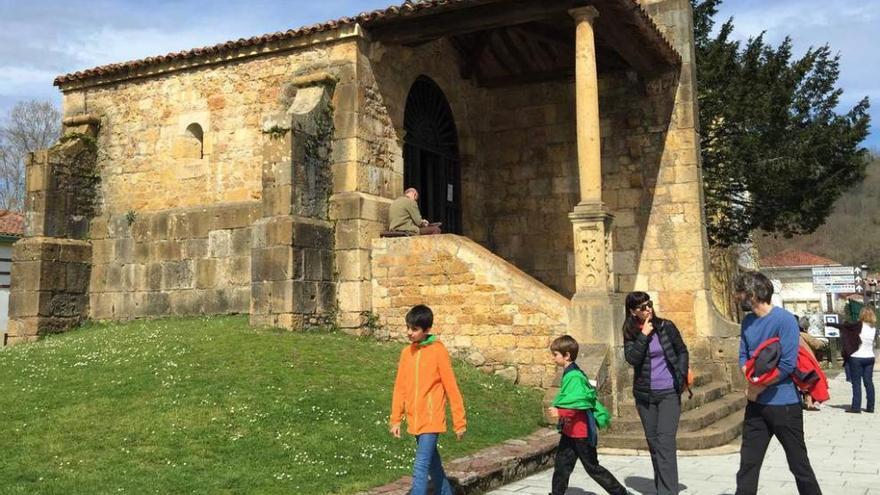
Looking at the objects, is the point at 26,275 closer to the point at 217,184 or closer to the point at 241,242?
the point at 217,184

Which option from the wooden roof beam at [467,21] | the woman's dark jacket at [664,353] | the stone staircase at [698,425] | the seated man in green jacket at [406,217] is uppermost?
the wooden roof beam at [467,21]

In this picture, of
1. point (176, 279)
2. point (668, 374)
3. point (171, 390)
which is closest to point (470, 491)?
point (668, 374)

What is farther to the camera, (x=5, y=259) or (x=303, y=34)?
(x=5, y=259)

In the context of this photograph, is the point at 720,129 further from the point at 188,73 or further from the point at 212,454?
the point at 212,454

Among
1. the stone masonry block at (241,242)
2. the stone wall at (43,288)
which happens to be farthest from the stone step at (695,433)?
the stone wall at (43,288)

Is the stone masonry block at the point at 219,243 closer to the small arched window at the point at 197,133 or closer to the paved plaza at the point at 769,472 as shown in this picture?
the small arched window at the point at 197,133

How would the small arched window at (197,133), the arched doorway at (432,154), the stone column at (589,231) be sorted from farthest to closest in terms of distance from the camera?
the arched doorway at (432,154) < the small arched window at (197,133) < the stone column at (589,231)

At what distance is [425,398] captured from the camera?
5.04 m

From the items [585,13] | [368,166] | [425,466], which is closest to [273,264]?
[368,166]

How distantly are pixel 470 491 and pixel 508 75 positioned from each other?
10.3 metres

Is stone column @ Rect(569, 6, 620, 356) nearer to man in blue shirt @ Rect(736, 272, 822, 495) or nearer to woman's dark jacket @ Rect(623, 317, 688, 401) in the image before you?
woman's dark jacket @ Rect(623, 317, 688, 401)

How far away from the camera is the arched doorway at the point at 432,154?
13.4 metres

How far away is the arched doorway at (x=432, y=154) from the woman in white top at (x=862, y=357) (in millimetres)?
7021

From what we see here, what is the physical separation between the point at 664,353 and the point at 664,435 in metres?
0.57
